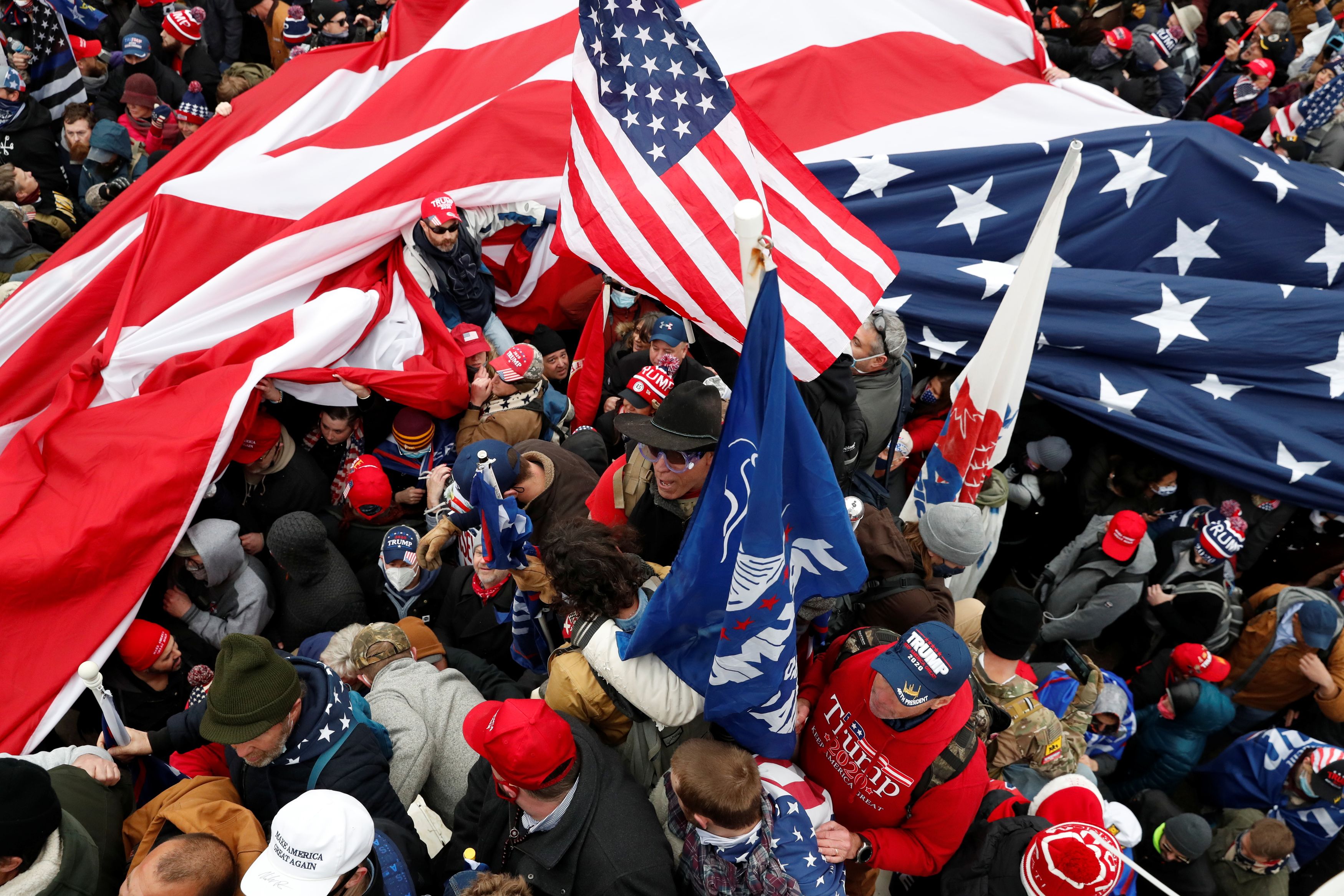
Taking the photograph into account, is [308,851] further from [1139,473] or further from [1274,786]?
[1139,473]

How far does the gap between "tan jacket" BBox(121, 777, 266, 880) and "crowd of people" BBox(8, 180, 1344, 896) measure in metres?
0.01

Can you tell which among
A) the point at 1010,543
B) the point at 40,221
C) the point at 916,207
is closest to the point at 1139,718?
the point at 1010,543

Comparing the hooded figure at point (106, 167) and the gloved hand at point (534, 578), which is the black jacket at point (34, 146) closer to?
the hooded figure at point (106, 167)

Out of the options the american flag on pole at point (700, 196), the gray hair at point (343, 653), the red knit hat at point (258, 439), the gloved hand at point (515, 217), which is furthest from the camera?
the gloved hand at point (515, 217)

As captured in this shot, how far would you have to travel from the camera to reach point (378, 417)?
4723 mm

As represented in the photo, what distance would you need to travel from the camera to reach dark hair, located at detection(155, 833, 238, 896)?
2.21 m

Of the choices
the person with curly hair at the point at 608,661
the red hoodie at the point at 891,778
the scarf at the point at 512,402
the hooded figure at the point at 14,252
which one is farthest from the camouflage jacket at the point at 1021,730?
the hooded figure at the point at 14,252

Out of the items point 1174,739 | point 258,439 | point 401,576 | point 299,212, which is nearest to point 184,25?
point 299,212

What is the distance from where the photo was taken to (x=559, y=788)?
94.7 inches

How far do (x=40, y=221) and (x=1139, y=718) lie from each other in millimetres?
7493

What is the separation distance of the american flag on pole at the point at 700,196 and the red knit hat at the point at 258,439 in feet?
6.54

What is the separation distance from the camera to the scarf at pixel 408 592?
3863 mm

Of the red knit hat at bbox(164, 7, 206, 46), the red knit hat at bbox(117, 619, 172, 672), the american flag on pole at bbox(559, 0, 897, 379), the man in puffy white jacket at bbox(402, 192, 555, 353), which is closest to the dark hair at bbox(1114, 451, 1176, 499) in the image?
the american flag on pole at bbox(559, 0, 897, 379)

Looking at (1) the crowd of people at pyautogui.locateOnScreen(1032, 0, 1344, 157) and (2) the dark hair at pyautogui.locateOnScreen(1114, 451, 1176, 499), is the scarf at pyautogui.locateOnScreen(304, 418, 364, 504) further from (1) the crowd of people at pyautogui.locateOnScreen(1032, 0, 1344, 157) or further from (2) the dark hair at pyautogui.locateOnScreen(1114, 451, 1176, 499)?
(1) the crowd of people at pyautogui.locateOnScreen(1032, 0, 1344, 157)
